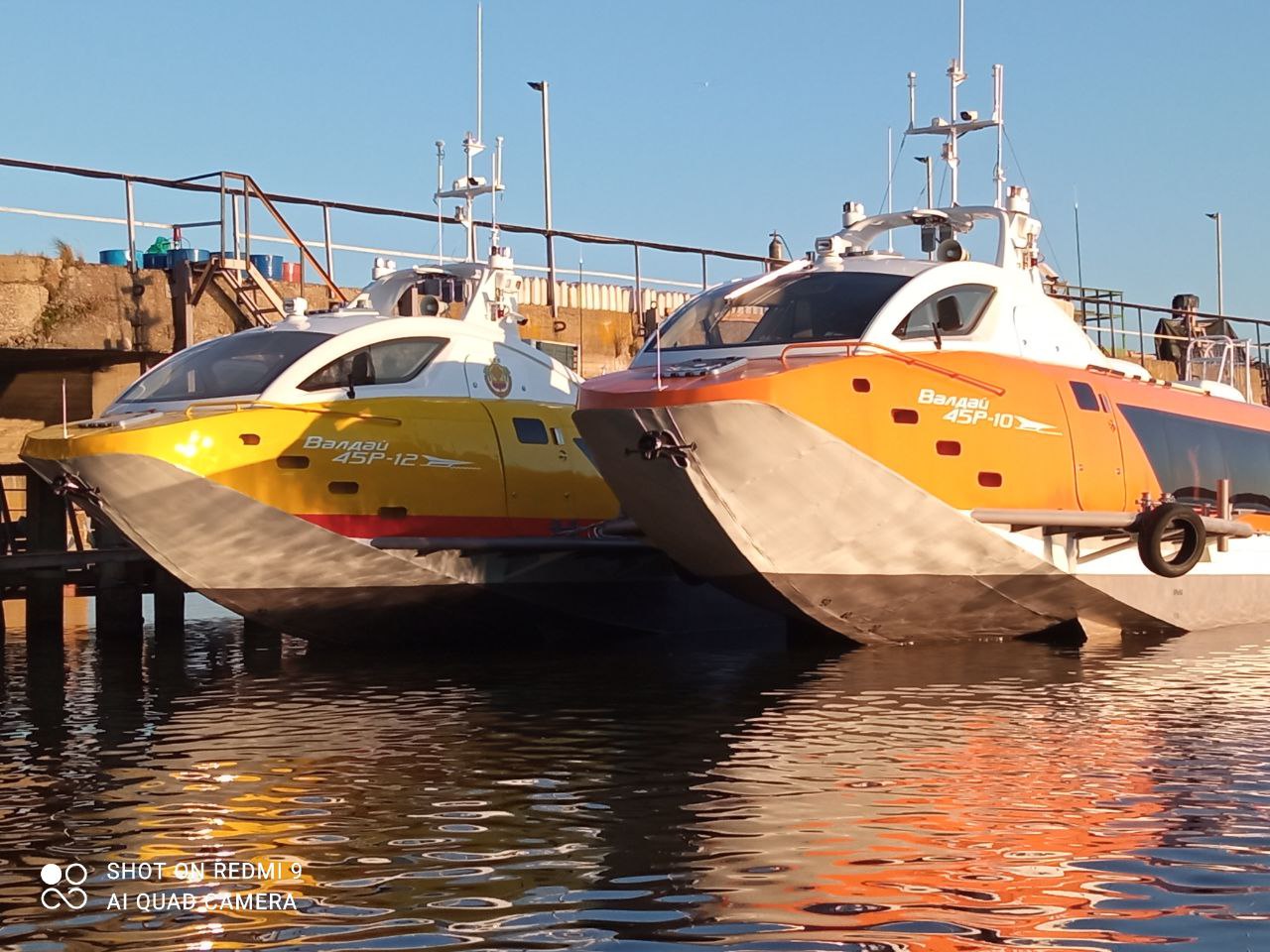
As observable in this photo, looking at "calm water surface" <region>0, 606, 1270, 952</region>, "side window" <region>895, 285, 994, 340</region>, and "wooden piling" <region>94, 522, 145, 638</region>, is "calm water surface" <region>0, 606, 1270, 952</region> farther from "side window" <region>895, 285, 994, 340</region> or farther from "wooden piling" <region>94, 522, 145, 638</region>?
"wooden piling" <region>94, 522, 145, 638</region>

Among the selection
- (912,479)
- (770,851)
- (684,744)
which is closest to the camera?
(770,851)

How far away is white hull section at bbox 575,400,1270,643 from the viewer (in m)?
15.2

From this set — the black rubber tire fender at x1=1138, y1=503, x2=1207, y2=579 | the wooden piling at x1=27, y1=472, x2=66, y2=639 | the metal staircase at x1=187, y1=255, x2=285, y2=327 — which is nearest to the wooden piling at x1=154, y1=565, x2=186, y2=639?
the wooden piling at x1=27, y1=472, x2=66, y2=639

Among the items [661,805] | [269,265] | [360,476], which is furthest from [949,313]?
[269,265]

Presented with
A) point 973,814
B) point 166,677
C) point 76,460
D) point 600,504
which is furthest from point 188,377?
point 973,814

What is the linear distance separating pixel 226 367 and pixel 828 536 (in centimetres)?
Result: 621

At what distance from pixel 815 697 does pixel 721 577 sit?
206 cm

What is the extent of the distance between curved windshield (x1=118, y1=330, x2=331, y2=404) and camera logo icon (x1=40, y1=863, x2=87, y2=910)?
30.6 ft

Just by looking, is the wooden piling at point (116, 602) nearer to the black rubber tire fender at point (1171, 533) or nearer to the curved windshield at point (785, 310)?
the curved windshield at point (785, 310)

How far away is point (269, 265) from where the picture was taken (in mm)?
25406

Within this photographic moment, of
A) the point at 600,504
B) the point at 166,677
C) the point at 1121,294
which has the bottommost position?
the point at 166,677

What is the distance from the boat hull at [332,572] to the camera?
16.6 meters

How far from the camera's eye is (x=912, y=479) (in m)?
15.8

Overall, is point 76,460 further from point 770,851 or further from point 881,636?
point 770,851
